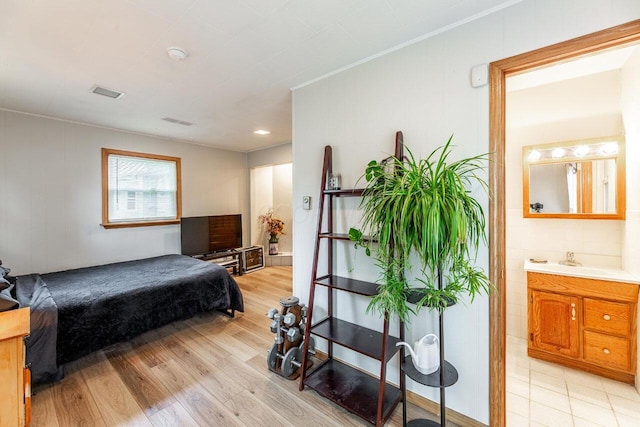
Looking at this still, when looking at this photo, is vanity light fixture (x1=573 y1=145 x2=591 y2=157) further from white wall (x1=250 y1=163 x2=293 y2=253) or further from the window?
the window

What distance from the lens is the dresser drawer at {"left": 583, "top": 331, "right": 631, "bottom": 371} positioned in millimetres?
2049

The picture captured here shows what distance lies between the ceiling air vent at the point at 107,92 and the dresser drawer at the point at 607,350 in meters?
4.83

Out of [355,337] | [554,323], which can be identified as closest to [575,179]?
[554,323]

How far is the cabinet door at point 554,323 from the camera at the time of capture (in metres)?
2.25

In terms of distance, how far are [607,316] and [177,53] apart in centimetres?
392

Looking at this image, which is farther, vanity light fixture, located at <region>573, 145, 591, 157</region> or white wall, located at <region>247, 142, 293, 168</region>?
white wall, located at <region>247, 142, 293, 168</region>

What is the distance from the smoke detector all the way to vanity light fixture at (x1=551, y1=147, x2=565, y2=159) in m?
3.38

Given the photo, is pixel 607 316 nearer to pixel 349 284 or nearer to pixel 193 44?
pixel 349 284

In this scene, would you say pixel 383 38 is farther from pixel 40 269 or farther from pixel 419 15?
pixel 40 269

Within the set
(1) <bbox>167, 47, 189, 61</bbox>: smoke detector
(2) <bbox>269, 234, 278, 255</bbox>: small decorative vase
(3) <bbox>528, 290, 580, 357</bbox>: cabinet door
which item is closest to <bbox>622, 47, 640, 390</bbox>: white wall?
(3) <bbox>528, 290, 580, 357</bbox>: cabinet door

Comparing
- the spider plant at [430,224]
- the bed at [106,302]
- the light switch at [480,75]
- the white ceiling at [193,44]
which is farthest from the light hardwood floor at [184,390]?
the white ceiling at [193,44]

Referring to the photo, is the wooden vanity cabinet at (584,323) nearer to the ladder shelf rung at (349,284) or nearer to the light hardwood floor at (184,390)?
the light hardwood floor at (184,390)

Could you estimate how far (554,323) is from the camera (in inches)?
92.1

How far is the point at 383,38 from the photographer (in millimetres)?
1820
